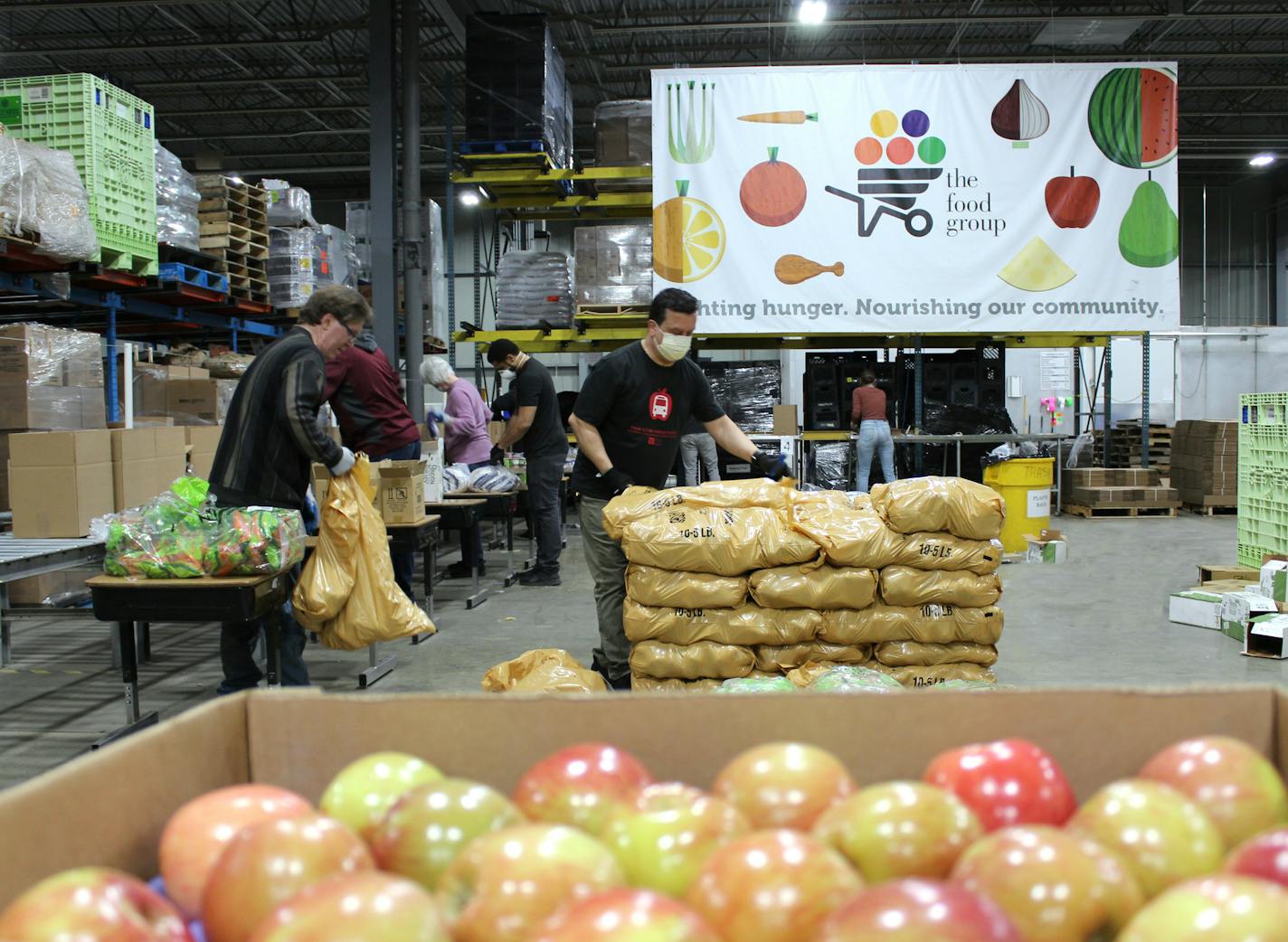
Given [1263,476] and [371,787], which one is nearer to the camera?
[371,787]

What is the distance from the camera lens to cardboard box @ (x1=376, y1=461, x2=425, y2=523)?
5.29 metres

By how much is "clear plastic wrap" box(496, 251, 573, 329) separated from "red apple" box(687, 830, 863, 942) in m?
10.4

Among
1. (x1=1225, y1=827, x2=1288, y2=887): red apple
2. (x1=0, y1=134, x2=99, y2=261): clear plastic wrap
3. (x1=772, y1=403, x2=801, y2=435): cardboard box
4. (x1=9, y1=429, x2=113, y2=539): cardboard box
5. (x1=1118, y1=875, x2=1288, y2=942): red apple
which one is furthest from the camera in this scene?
(x1=772, y1=403, x2=801, y2=435): cardboard box

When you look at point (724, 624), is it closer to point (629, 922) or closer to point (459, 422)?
point (629, 922)

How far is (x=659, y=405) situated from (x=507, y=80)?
682 cm

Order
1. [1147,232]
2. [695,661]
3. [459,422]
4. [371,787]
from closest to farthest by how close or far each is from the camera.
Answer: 1. [371,787]
2. [695,661]
3. [459,422]
4. [1147,232]

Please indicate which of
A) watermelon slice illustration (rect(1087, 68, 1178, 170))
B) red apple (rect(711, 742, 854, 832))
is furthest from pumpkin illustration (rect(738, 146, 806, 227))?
red apple (rect(711, 742, 854, 832))

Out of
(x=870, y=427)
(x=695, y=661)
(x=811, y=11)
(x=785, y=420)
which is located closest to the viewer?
(x=695, y=661)

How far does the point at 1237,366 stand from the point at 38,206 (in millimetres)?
20645

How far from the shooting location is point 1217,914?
0.70m

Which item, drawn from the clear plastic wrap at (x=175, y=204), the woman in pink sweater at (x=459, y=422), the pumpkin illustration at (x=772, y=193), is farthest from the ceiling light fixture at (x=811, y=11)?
the clear plastic wrap at (x=175, y=204)

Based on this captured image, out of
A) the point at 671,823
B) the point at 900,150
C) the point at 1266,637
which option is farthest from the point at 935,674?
the point at 900,150

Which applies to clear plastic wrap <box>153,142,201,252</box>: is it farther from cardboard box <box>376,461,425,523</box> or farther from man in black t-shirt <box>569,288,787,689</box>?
man in black t-shirt <box>569,288,787,689</box>

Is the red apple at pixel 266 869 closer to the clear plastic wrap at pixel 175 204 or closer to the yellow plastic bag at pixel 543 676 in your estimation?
the yellow plastic bag at pixel 543 676
